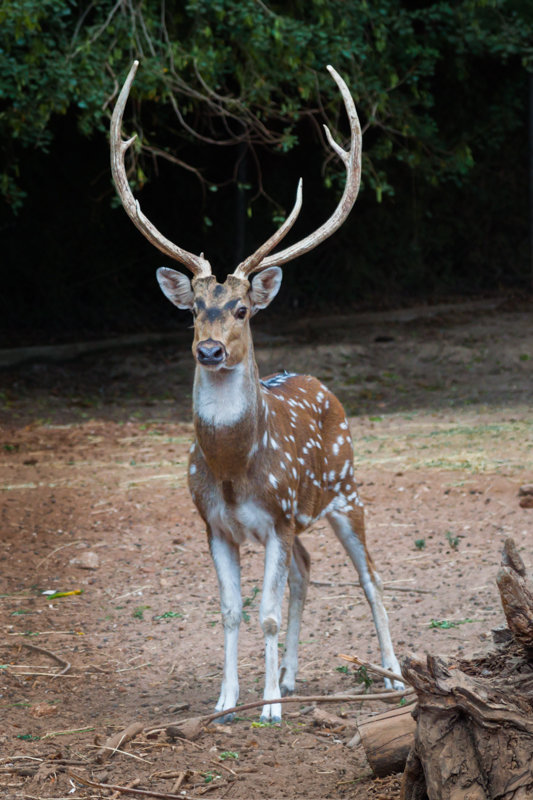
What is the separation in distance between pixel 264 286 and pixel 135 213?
27.6 inches

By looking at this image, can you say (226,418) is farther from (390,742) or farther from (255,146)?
(255,146)

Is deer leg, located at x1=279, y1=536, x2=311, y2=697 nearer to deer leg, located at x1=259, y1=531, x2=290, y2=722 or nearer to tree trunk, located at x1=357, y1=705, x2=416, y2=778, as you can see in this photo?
deer leg, located at x1=259, y1=531, x2=290, y2=722

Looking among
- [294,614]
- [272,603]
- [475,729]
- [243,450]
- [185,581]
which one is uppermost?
[243,450]

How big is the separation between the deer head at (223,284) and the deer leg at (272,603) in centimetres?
88

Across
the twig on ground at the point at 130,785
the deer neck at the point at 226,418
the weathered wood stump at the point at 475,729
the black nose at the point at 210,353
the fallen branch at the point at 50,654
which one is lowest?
the fallen branch at the point at 50,654

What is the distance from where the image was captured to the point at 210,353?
13.9 ft

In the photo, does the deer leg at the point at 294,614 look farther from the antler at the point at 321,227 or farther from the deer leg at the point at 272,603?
the antler at the point at 321,227

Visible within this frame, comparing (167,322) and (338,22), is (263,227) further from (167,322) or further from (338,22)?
(338,22)

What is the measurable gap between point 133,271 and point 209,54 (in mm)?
6057

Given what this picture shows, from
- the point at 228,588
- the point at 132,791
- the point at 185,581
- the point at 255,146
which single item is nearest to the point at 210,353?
the point at 228,588

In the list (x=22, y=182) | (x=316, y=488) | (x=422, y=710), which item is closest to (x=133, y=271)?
(x=22, y=182)

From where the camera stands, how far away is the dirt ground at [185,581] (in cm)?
401

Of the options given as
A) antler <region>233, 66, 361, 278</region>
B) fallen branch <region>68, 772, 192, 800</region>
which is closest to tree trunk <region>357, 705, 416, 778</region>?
fallen branch <region>68, 772, 192, 800</region>

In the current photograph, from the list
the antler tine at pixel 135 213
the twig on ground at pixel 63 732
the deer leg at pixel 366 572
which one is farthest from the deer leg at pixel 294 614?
the antler tine at pixel 135 213
